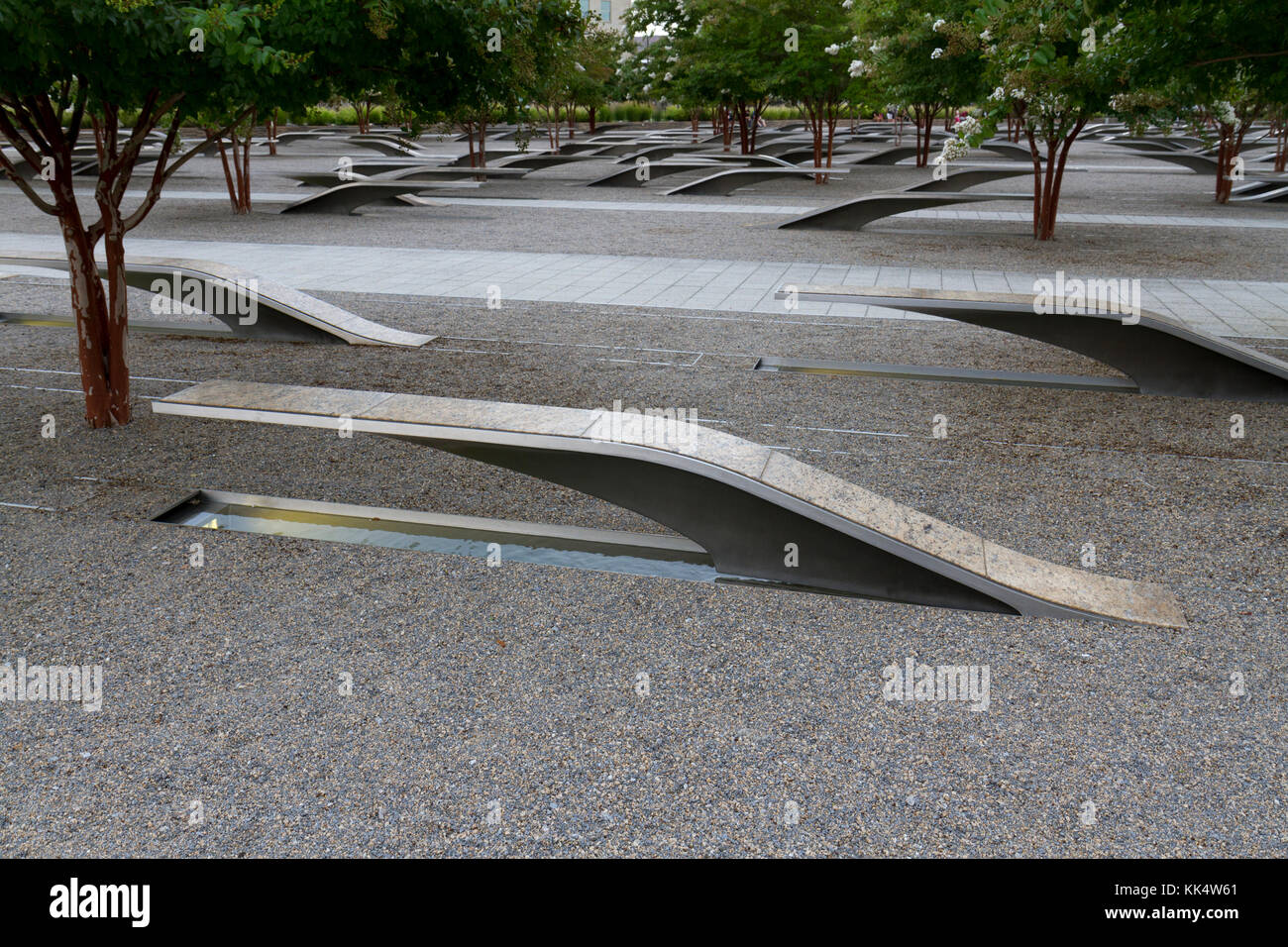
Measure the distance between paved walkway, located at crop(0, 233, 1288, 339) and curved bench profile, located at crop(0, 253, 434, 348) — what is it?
2.60m

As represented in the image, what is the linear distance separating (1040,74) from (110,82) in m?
Result: 12.6

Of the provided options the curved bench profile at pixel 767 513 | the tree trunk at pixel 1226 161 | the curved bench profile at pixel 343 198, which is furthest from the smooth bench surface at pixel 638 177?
the curved bench profile at pixel 767 513

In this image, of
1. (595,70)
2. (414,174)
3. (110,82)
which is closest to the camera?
(110,82)

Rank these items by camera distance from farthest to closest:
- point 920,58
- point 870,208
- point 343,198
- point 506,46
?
1. point 343,198
2. point 920,58
3. point 870,208
4. point 506,46

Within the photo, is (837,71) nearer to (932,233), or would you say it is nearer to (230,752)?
(932,233)

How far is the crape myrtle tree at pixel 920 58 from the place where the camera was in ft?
61.8

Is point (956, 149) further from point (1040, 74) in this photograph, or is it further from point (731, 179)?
point (731, 179)

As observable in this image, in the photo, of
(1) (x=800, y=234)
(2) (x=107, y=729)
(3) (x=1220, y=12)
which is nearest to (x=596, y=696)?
(2) (x=107, y=729)

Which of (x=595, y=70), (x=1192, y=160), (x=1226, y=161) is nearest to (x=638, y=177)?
(x=595, y=70)

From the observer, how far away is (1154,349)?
8875 millimetres

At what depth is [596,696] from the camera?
4387 millimetres
